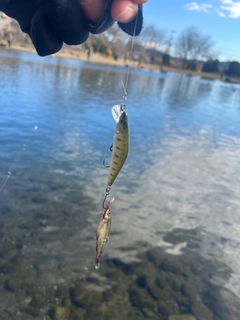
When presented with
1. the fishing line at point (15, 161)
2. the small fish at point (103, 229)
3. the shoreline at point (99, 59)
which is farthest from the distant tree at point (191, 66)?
the small fish at point (103, 229)

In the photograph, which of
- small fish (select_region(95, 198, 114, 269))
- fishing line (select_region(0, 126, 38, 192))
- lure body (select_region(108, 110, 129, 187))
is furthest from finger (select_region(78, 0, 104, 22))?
fishing line (select_region(0, 126, 38, 192))

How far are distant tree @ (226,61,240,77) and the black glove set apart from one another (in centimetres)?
8658

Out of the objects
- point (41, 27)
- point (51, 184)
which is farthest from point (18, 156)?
point (41, 27)

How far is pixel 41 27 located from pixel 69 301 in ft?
11.6

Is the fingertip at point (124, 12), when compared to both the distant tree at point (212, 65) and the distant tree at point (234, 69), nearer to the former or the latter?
the distant tree at point (234, 69)

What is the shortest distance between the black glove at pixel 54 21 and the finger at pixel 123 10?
56 mm

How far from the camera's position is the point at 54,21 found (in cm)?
227

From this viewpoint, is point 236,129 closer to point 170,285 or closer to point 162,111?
point 162,111

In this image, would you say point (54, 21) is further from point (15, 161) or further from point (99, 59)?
point (99, 59)

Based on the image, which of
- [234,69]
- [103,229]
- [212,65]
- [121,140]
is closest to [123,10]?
[121,140]

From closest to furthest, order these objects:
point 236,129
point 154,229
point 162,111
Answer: point 154,229 < point 236,129 < point 162,111

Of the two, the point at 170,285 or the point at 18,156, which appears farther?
the point at 18,156

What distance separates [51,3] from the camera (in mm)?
2217

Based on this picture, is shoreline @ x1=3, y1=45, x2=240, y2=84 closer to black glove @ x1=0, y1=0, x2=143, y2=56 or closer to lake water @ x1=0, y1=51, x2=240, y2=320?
lake water @ x1=0, y1=51, x2=240, y2=320
